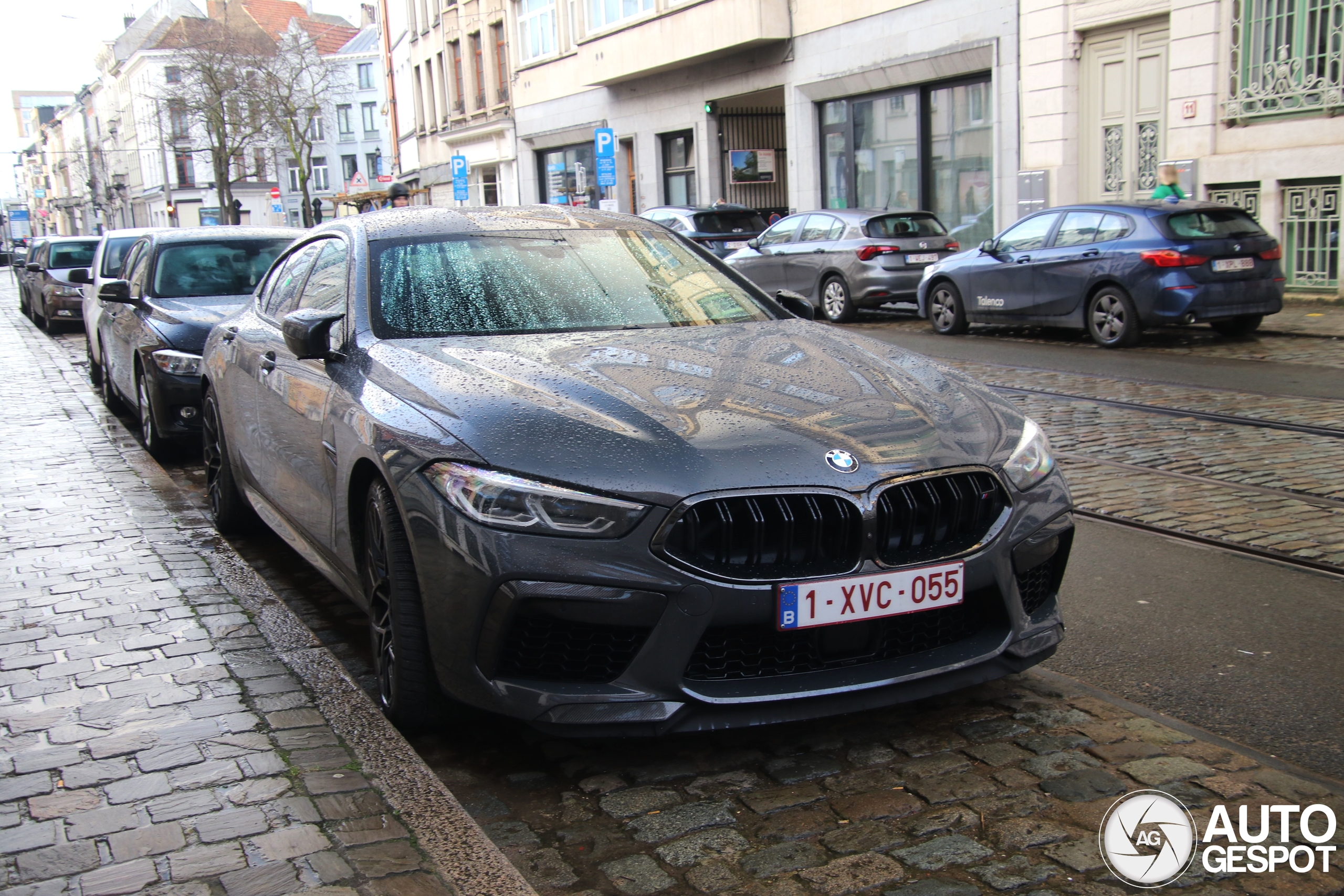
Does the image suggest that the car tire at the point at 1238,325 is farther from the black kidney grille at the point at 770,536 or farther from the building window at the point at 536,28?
the building window at the point at 536,28

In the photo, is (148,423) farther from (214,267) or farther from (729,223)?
(729,223)

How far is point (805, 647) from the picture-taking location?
3.27 meters

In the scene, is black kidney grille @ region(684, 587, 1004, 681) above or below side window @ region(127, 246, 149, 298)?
below

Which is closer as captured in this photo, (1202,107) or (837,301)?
A: (1202,107)

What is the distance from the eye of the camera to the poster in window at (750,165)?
3080 cm

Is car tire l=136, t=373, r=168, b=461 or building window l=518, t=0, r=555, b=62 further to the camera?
building window l=518, t=0, r=555, b=62

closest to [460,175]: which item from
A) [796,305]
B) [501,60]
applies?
[501,60]

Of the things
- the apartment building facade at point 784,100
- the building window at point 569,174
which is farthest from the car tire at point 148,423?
the building window at point 569,174

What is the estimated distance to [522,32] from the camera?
3878 centimetres

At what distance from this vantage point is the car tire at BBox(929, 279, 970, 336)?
15422 mm

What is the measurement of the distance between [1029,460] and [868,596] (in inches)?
29.6

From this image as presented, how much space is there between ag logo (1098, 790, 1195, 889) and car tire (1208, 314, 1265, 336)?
37.4ft

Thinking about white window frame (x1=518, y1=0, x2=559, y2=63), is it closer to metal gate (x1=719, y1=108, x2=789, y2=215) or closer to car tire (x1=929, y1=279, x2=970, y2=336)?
metal gate (x1=719, y1=108, x2=789, y2=215)

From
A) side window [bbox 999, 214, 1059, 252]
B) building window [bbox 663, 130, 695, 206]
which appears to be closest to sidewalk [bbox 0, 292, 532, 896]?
side window [bbox 999, 214, 1059, 252]
